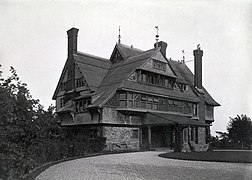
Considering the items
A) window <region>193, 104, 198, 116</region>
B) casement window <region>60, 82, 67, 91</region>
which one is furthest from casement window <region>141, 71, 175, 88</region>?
casement window <region>60, 82, 67, 91</region>

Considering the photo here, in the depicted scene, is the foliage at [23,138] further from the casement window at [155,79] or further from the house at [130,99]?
the casement window at [155,79]

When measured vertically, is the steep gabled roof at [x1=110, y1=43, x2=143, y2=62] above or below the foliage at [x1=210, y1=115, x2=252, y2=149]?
above

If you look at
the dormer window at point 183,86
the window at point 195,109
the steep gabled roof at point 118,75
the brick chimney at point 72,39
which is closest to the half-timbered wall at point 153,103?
the window at point 195,109

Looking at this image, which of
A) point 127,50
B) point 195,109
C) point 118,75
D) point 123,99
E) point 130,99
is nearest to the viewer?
point 123,99

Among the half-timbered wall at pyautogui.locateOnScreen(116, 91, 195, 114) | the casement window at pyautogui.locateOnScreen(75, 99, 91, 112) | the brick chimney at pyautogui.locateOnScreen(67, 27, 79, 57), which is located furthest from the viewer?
the brick chimney at pyautogui.locateOnScreen(67, 27, 79, 57)

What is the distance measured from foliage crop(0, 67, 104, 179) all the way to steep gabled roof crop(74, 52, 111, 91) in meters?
8.84

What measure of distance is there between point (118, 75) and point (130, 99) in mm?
3326

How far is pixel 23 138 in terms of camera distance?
43.9ft

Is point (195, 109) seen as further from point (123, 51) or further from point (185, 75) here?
point (123, 51)

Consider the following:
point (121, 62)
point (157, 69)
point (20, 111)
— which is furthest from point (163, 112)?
point (20, 111)

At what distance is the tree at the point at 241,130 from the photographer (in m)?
38.2

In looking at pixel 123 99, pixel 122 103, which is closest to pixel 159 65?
pixel 123 99

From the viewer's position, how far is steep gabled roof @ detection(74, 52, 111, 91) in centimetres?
3131

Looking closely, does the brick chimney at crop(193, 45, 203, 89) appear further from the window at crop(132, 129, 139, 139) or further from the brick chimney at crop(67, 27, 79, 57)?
the brick chimney at crop(67, 27, 79, 57)
